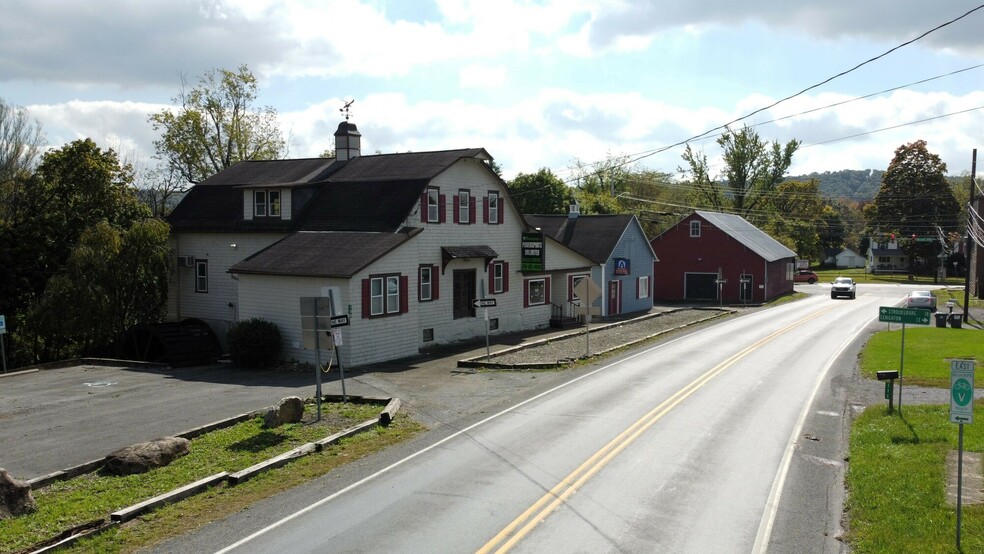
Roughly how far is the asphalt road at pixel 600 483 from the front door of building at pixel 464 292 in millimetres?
11818

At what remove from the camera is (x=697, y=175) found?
9831cm

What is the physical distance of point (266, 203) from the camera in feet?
120

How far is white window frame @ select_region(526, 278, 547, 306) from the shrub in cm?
1488

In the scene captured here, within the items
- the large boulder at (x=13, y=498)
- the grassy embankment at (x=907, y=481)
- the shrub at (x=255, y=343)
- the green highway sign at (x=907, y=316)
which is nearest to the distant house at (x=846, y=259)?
the grassy embankment at (x=907, y=481)

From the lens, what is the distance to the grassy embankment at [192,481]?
11.6 meters

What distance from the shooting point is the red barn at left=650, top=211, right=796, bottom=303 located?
63469mm

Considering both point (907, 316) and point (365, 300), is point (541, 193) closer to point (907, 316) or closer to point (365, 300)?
point (365, 300)

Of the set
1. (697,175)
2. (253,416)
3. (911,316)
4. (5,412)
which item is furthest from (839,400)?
(697,175)

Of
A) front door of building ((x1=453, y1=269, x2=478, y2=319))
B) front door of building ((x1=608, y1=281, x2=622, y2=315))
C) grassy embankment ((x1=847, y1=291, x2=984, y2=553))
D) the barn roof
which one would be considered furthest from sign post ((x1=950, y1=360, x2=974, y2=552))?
the barn roof

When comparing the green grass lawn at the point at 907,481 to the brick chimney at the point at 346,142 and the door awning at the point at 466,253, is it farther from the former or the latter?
the brick chimney at the point at 346,142

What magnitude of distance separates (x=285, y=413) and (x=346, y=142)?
943 inches

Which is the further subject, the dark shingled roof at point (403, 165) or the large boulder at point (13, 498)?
the dark shingled roof at point (403, 165)

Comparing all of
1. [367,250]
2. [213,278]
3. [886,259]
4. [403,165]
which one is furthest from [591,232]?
[886,259]

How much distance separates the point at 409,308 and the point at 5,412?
1418 centimetres
